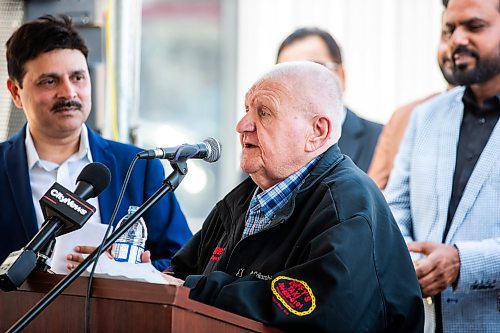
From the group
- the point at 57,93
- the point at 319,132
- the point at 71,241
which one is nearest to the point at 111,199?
the point at 57,93

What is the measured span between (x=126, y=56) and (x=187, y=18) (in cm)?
263

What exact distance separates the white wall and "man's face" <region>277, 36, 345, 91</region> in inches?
54.2

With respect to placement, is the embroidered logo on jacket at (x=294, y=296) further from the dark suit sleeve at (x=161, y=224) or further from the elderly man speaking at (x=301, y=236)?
the dark suit sleeve at (x=161, y=224)

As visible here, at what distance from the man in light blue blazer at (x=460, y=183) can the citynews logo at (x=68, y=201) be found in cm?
142

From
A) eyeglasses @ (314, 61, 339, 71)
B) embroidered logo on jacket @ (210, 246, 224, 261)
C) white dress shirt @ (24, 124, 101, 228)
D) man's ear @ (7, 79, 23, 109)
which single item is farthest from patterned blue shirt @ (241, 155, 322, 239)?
eyeglasses @ (314, 61, 339, 71)

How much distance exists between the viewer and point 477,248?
11.2 feet

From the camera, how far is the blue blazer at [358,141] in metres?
4.73

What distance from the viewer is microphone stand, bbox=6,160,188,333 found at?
231cm

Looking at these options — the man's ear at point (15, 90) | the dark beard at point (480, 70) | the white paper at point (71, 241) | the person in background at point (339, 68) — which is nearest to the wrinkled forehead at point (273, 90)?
the white paper at point (71, 241)

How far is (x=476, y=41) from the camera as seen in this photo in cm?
379

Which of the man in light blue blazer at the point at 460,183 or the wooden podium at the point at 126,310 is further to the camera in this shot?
the man in light blue blazer at the point at 460,183

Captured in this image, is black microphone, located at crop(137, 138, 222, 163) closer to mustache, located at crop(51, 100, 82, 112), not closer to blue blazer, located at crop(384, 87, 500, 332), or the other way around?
blue blazer, located at crop(384, 87, 500, 332)

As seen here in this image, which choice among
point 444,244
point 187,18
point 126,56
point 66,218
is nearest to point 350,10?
point 187,18

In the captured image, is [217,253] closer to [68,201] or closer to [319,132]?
[319,132]
